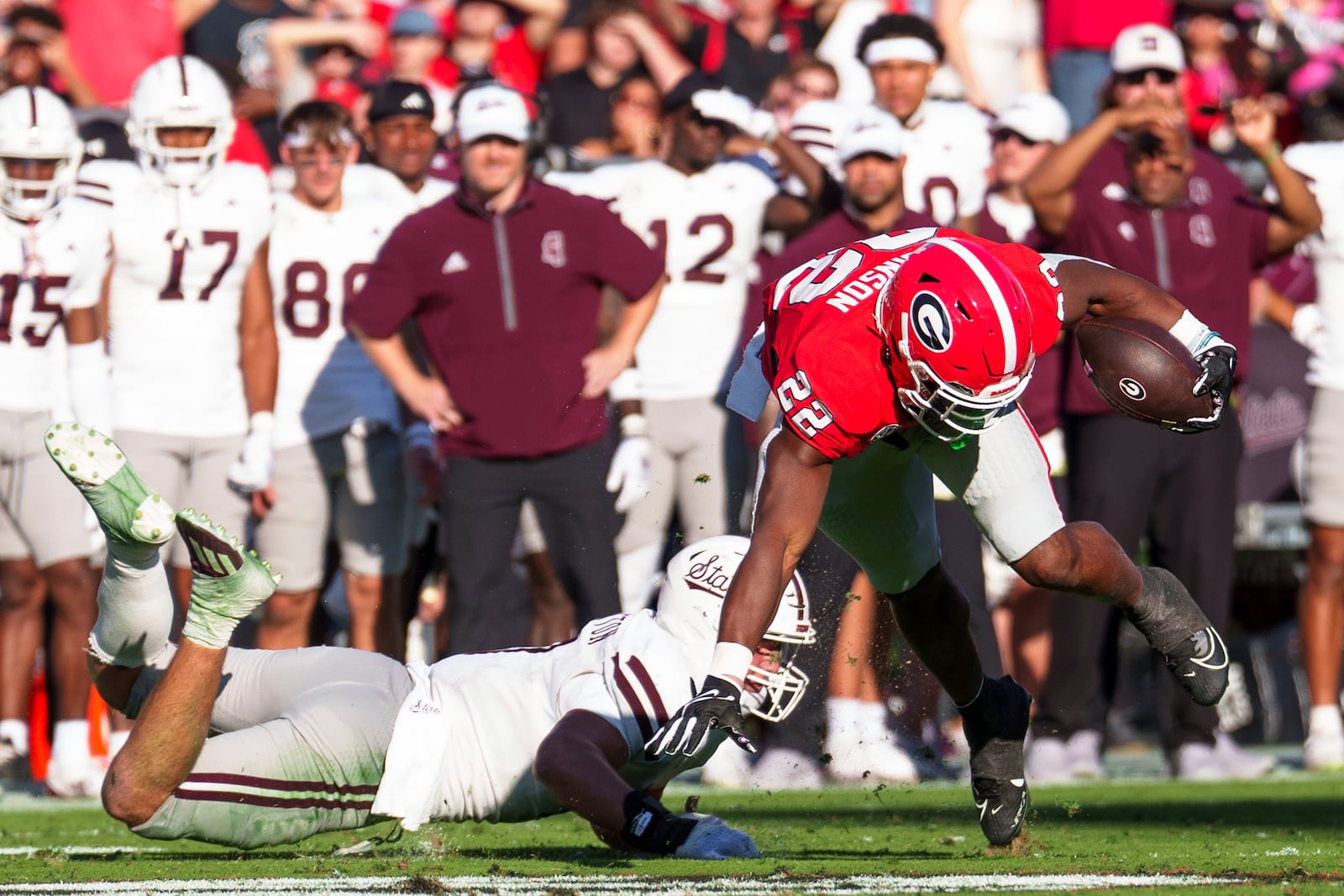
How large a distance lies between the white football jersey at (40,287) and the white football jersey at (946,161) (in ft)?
10.4

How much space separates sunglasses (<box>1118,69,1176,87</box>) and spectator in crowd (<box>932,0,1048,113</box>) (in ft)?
5.71

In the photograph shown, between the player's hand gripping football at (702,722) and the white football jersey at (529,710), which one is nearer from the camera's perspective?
the player's hand gripping football at (702,722)

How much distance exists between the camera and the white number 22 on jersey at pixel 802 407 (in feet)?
13.7

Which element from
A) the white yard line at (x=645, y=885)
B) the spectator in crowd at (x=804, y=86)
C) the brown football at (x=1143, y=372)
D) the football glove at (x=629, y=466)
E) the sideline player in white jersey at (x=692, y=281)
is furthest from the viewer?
the spectator in crowd at (x=804, y=86)

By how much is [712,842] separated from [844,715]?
172 cm

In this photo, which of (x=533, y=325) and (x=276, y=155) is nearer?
(x=533, y=325)

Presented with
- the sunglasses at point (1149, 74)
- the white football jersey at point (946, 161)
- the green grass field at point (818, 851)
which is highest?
the sunglasses at point (1149, 74)

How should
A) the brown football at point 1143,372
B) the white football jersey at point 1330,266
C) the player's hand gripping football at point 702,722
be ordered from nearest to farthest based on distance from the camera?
the player's hand gripping football at point 702,722, the brown football at point 1143,372, the white football jersey at point 1330,266

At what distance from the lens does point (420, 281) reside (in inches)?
277

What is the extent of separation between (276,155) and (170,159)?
1631 millimetres

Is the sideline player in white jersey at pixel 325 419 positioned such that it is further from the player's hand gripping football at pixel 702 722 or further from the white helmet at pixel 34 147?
the player's hand gripping football at pixel 702 722

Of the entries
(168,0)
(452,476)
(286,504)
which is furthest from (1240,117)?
(168,0)

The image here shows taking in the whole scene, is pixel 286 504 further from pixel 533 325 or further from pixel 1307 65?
pixel 1307 65

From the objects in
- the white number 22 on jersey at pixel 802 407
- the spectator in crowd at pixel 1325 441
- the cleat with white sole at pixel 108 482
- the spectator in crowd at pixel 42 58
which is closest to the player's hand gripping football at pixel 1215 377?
the white number 22 on jersey at pixel 802 407
